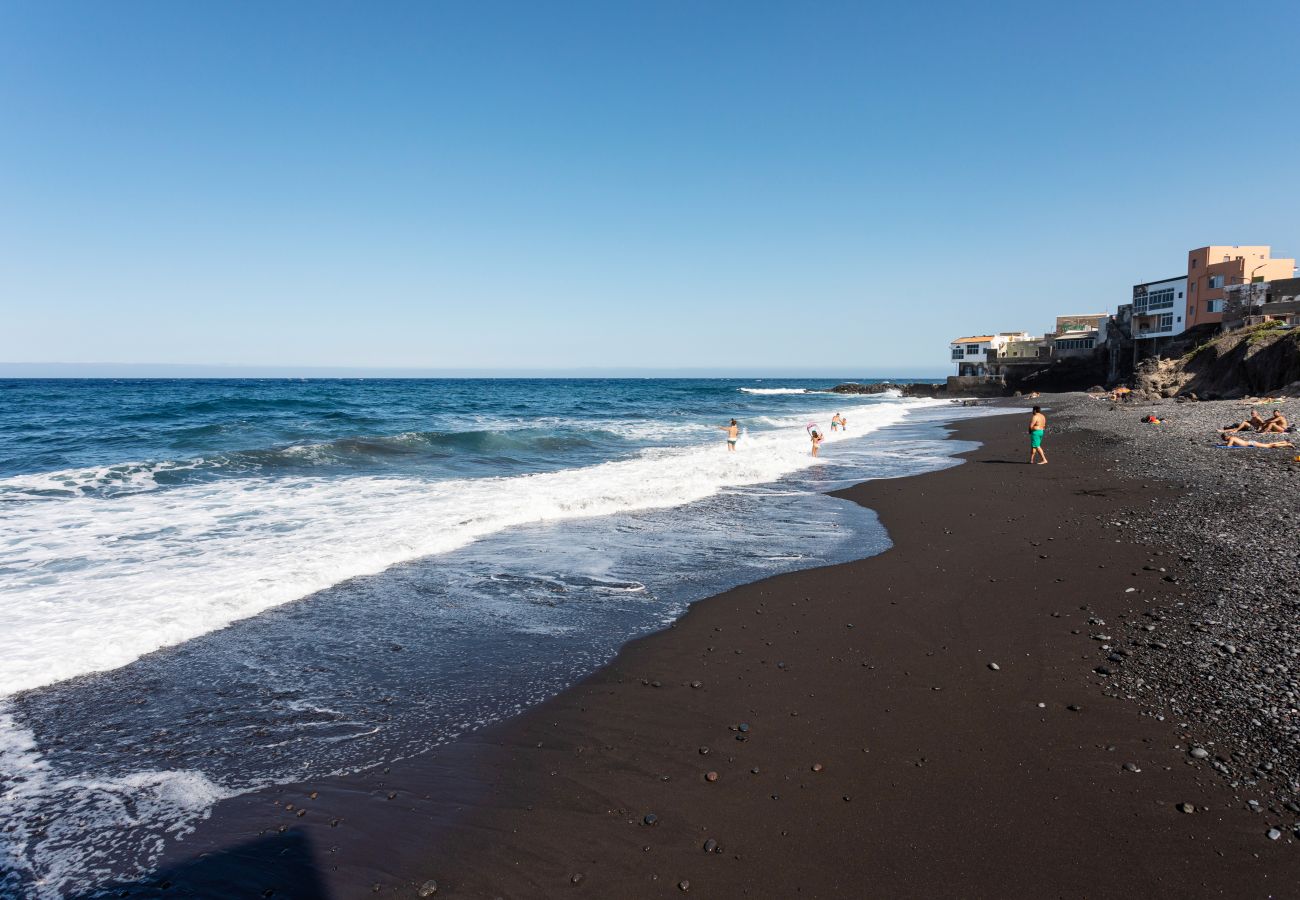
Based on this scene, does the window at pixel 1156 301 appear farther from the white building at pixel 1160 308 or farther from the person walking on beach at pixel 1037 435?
the person walking on beach at pixel 1037 435

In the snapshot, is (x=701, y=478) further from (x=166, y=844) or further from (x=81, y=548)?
(x=166, y=844)

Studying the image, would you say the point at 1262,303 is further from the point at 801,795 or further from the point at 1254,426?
the point at 801,795

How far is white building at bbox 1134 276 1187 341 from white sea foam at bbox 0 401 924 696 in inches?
2256

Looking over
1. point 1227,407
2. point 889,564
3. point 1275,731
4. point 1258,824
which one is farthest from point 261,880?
point 1227,407

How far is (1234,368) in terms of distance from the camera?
37.7m

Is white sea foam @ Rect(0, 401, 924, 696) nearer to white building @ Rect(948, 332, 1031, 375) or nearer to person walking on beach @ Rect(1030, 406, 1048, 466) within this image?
person walking on beach @ Rect(1030, 406, 1048, 466)

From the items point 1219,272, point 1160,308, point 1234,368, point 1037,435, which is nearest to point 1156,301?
point 1160,308

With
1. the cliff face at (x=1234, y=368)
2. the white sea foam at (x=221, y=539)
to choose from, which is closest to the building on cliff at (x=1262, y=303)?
the cliff face at (x=1234, y=368)

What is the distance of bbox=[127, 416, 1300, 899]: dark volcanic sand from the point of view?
3.36 metres

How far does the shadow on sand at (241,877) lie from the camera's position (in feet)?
11.1

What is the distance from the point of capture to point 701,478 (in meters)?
17.0

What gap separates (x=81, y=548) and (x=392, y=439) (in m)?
16.4

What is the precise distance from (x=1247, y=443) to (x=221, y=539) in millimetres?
21805

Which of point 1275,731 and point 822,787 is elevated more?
point 1275,731
